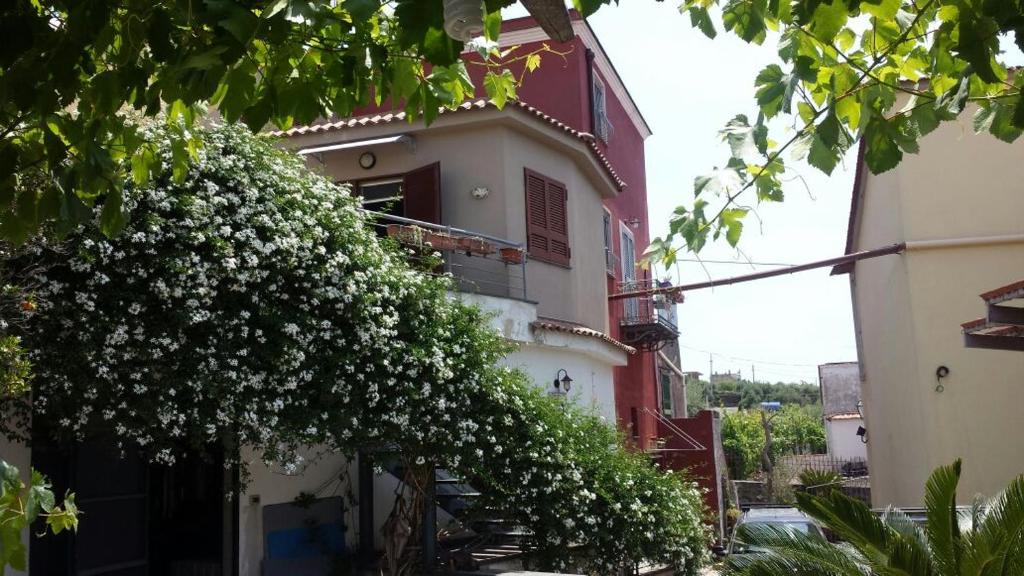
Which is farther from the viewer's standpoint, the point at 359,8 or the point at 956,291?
the point at 956,291

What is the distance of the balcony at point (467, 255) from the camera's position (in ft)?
39.0

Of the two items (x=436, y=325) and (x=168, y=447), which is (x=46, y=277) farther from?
(x=436, y=325)

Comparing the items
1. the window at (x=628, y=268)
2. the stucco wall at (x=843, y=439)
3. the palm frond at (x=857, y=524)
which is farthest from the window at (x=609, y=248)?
the stucco wall at (x=843, y=439)

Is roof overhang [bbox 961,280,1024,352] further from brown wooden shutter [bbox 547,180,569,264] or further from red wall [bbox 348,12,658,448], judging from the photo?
red wall [bbox 348,12,658,448]

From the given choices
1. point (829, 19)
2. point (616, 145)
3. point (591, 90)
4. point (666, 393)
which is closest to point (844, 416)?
point (666, 393)

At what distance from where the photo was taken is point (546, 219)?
15.7 m

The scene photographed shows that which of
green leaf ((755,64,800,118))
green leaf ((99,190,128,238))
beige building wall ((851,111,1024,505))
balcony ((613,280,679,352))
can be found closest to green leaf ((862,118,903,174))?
green leaf ((755,64,800,118))

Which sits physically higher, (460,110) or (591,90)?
(591,90)

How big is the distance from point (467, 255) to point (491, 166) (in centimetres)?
209

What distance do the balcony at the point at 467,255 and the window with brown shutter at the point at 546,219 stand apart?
1.95ft

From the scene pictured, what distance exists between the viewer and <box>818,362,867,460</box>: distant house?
146ft

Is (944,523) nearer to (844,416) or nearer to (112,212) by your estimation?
(112,212)

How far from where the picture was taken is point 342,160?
1588cm

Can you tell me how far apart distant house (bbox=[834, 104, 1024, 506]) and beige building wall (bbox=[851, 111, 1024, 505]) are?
2 cm
